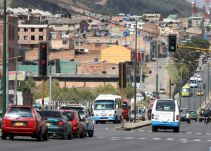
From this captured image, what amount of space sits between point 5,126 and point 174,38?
23.5 m

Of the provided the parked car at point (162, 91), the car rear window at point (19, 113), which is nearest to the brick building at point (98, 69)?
the parked car at point (162, 91)

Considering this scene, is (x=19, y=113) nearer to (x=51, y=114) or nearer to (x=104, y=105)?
(x=51, y=114)

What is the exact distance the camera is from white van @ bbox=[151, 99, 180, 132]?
67.7 metres

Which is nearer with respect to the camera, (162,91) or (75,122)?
(75,122)

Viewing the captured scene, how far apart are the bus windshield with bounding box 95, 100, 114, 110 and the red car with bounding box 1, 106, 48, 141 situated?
4704cm

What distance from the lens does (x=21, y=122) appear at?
4378 cm

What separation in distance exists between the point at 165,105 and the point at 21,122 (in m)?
25.6

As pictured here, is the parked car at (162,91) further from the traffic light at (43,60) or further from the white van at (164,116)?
the traffic light at (43,60)

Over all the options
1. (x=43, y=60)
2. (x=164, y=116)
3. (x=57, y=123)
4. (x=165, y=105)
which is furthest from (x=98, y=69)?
(x=57, y=123)

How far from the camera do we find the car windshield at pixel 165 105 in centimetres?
6812

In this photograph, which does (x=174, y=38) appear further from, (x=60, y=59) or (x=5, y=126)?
(x=60, y=59)

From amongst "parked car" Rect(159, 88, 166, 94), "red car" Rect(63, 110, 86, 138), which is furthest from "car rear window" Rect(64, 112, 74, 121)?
"parked car" Rect(159, 88, 166, 94)

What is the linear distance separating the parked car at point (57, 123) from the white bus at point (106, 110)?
40.7 m

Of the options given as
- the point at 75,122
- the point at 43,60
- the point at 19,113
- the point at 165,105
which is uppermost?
the point at 43,60
